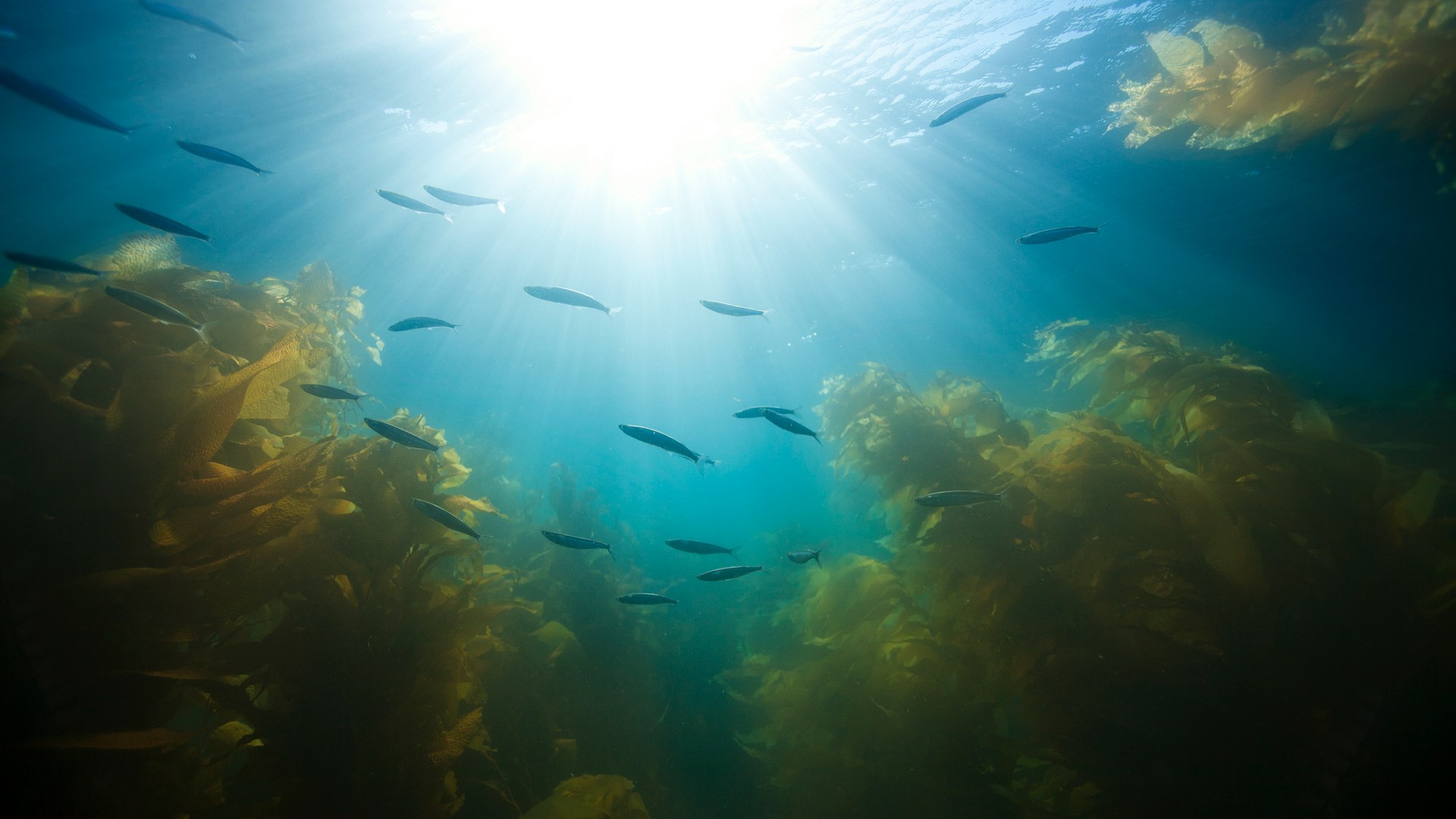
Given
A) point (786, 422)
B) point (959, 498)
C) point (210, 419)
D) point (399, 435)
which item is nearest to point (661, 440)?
point (786, 422)

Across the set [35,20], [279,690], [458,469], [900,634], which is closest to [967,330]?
[900,634]

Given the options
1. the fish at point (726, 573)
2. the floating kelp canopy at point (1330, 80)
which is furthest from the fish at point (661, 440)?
the floating kelp canopy at point (1330, 80)

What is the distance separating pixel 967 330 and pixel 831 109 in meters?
18.1

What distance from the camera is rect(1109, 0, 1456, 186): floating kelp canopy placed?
4.49 m

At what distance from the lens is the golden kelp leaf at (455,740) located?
3.01 metres

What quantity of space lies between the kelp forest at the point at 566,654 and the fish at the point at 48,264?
0.53ft

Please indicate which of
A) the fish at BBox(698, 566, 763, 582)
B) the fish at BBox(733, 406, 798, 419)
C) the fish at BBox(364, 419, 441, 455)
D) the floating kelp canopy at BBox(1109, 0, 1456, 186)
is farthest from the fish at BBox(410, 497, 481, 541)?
the floating kelp canopy at BBox(1109, 0, 1456, 186)

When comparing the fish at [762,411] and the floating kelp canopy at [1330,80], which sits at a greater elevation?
the floating kelp canopy at [1330,80]

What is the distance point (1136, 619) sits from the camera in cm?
343

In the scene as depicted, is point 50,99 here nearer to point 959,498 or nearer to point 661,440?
point 661,440

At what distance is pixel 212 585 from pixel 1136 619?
6.43m

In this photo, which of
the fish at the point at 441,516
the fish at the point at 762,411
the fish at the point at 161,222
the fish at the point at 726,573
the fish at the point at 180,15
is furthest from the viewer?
the fish at the point at 726,573

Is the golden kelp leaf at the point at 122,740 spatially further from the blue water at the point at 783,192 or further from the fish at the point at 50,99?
the fish at the point at 50,99

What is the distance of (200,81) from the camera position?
8852 millimetres
